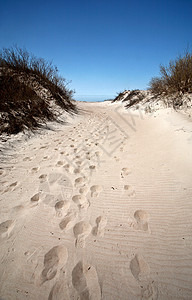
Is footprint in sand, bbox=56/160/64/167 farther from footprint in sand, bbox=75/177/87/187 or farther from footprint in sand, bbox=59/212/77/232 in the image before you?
footprint in sand, bbox=59/212/77/232

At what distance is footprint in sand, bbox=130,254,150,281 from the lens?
868 mm

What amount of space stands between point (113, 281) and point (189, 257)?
24.7 inches

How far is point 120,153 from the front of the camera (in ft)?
8.80

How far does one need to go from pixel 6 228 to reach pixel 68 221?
1.93 feet

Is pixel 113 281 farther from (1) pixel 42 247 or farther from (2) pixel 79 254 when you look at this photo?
(1) pixel 42 247

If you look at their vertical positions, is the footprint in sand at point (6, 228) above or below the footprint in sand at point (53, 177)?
below

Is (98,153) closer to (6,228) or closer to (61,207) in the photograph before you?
(61,207)

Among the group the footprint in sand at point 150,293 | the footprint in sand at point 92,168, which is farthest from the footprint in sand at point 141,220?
the footprint in sand at point 92,168

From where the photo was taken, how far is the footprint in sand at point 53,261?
87 cm

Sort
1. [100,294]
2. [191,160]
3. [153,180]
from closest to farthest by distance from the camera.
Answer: [100,294]
[153,180]
[191,160]

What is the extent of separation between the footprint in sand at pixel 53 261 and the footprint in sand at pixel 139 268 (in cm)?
53

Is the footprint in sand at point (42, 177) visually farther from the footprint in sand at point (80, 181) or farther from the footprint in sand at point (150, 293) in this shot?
the footprint in sand at point (150, 293)

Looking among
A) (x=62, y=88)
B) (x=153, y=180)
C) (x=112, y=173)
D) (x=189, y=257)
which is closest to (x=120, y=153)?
(x=112, y=173)

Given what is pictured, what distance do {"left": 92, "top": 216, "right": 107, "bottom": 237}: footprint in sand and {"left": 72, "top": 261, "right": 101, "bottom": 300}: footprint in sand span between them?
0.80 feet
